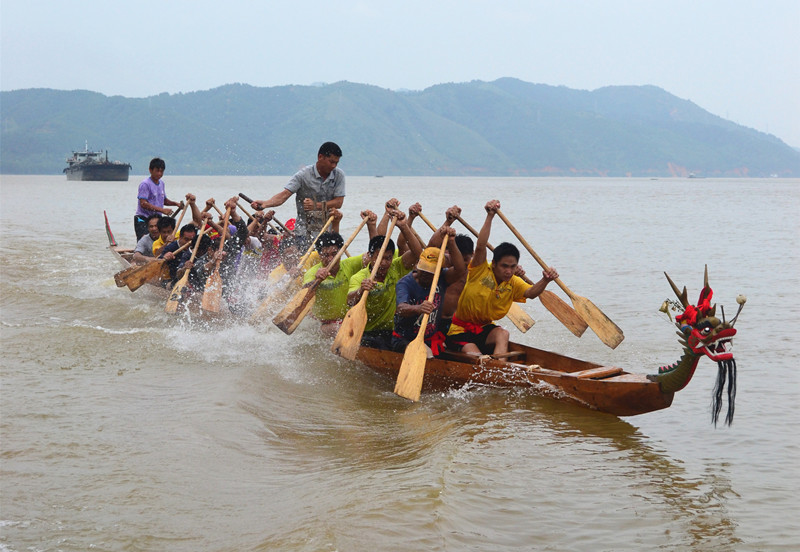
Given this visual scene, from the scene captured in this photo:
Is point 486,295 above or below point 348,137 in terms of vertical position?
below

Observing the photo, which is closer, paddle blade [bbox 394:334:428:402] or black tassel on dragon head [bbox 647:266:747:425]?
black tassel on dragon head [bbox 647:266:747:425]

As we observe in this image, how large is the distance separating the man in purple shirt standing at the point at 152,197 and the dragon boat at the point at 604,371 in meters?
6.11

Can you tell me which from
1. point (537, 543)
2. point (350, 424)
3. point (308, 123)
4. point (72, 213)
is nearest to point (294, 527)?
point (537, 543)

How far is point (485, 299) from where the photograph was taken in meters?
7.11

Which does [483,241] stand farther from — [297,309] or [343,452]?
[343,452]

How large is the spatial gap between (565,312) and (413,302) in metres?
1.62

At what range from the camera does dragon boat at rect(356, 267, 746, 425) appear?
536 centimetres

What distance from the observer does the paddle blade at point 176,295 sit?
10.0 meters

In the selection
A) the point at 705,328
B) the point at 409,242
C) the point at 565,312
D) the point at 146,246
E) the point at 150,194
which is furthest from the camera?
the point at 150,194

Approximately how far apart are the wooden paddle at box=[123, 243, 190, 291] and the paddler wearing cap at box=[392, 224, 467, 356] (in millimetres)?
4605

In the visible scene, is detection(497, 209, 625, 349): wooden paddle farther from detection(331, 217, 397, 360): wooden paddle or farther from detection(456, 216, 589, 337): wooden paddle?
detection(331, 217, 397, 360): wooden paddle

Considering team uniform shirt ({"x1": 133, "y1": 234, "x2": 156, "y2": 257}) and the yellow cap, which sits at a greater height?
the yellow cap

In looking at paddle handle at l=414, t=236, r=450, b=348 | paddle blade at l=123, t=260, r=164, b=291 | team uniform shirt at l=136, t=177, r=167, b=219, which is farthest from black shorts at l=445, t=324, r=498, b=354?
team uniform shirt at l=136, t=177, r=167, b=219

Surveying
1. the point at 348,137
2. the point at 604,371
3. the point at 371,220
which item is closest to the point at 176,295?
the point at 371,220
